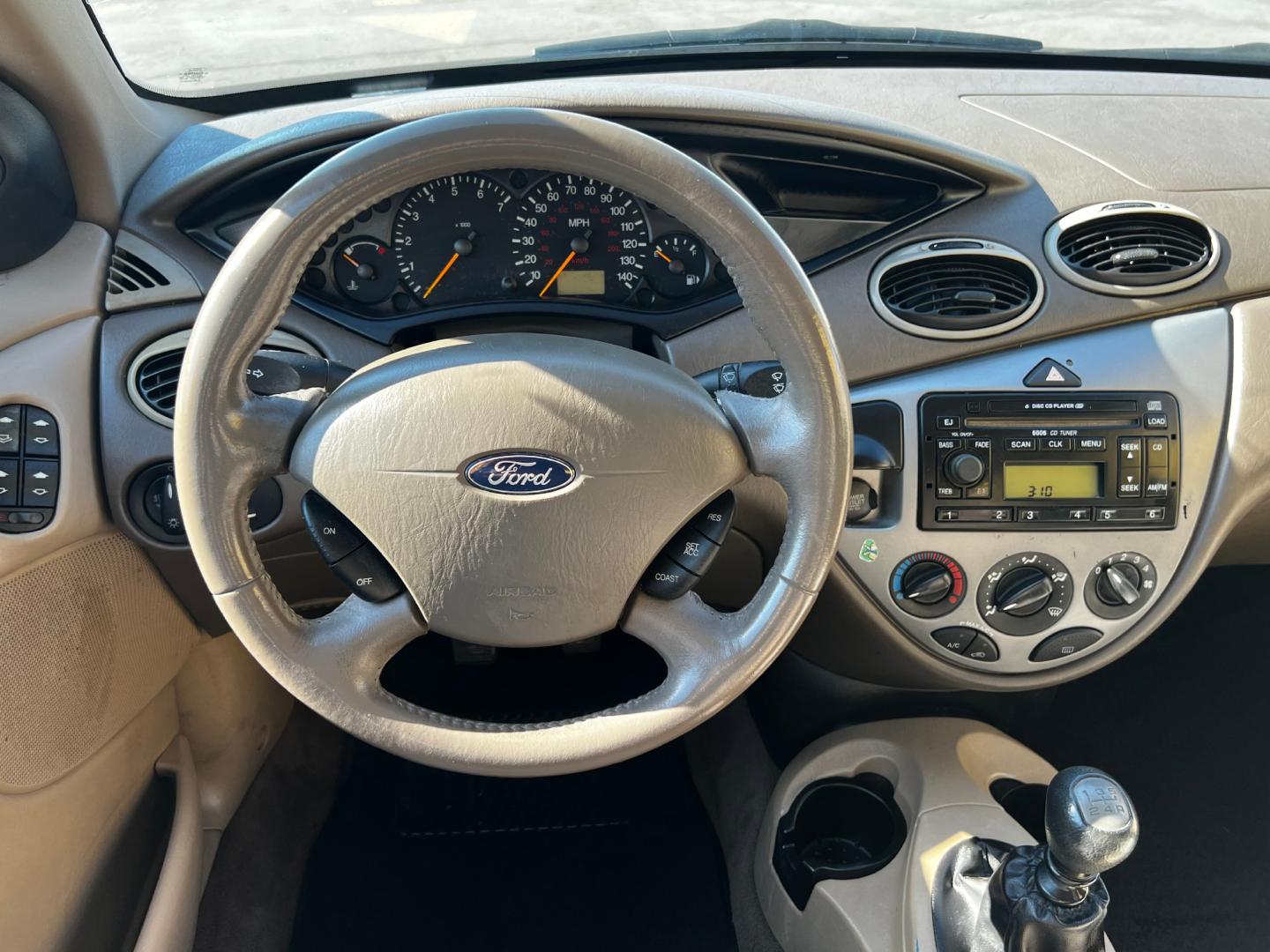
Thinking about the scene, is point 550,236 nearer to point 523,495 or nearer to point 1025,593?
point 523,495

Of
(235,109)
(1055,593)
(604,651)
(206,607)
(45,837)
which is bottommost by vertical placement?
(604,651)

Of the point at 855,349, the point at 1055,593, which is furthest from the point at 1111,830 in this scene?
the point at 855,349

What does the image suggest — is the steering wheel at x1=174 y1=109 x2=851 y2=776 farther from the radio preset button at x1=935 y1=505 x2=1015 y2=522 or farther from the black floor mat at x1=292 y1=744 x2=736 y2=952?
the black floor mat at x1=292 y1=744 x2=736 y2=952

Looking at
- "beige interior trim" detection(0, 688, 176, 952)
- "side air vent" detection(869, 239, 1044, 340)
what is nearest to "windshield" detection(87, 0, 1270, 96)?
"side air vent" detection(869, 239, 1044, 340)

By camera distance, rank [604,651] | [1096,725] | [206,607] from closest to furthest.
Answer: [206,607] < [604,651] < [1096,725]

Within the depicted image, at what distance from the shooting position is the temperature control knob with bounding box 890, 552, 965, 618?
4.66 ft

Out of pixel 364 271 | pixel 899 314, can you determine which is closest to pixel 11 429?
pixel 364 271

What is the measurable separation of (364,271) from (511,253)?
0.20 metres

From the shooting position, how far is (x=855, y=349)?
1.39 metres

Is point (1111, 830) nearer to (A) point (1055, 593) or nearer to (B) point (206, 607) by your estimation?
(A) point (1055, 593)

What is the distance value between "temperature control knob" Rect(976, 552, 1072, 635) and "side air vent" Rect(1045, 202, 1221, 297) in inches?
15.1

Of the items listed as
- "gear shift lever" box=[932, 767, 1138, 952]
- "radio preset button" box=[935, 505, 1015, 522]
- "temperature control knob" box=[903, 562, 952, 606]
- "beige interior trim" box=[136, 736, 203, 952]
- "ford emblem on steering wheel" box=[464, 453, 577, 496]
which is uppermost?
"ford emblem on steering wheel" box=[464, 453, 577, 496]

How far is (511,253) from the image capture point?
4.63 feet

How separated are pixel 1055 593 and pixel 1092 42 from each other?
98 cm
